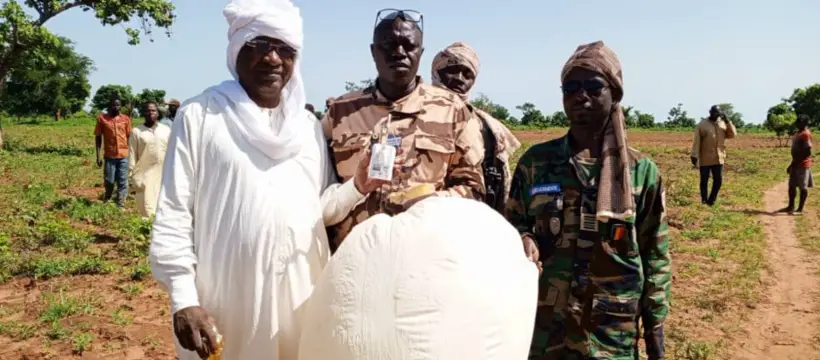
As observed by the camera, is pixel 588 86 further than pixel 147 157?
No

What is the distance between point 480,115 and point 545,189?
1.27 meters

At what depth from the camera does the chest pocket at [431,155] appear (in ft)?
7.72

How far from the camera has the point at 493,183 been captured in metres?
3.34

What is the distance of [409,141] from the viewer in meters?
2.35

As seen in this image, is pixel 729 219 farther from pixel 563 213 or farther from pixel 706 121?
pixel 563 213

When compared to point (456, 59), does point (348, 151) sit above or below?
below

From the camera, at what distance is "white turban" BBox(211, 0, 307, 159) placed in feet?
6.65

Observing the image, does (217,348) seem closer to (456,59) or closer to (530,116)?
(456,59)

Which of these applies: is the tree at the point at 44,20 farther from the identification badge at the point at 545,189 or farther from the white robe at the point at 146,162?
the identification badge at the point at 545,189

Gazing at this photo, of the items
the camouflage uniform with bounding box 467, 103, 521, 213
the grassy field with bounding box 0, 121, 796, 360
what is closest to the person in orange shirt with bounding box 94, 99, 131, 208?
the grassy field with bounding box 0, 121, 796, 360

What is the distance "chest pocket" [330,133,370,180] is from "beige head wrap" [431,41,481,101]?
4.53 ft

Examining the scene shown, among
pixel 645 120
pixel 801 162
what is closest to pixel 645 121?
pixel 645 120

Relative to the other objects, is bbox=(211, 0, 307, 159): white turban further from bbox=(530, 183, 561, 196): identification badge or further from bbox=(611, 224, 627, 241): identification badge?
bbox=(611, 224, 627, 241): identification badge

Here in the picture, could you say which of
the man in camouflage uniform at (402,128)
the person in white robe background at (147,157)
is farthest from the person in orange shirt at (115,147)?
the man in camouflage uniform at (402,128)
